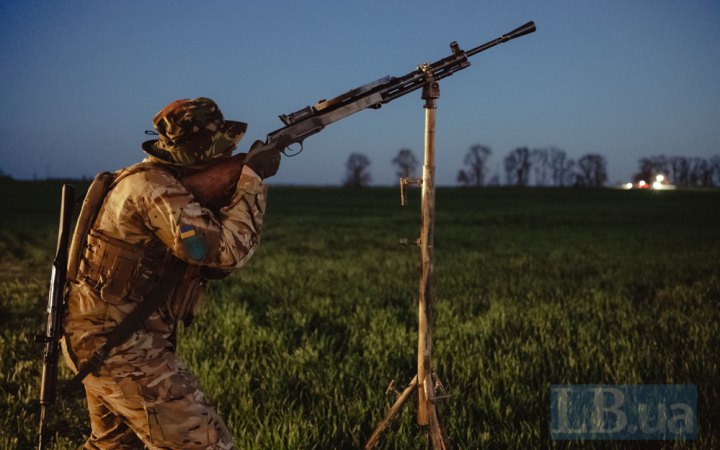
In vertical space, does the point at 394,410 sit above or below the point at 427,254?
below

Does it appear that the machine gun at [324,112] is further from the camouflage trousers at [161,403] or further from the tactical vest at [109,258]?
the camouflage trousers at [161,403]

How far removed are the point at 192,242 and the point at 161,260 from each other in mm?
474

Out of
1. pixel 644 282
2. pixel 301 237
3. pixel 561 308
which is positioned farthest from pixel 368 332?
pixel 301 237

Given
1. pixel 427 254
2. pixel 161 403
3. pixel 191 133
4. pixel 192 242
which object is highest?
pixel 191 133

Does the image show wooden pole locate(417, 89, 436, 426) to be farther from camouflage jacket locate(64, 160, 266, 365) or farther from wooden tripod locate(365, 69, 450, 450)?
camouflage jacket locate(64, 160, 266, 365)

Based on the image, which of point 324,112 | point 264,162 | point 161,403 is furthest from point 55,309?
point 324,112

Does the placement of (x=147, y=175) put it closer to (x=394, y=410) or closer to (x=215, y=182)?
(x=215, y=182)

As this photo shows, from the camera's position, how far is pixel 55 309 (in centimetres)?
253

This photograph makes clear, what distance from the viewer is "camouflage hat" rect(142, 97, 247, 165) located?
96.3 inches

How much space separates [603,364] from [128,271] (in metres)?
5.03

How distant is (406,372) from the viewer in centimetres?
525

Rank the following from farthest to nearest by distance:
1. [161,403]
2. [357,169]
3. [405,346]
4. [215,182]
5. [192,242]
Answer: [357,169] → [405,346] → [215,182] → [161,403] → [192,242]

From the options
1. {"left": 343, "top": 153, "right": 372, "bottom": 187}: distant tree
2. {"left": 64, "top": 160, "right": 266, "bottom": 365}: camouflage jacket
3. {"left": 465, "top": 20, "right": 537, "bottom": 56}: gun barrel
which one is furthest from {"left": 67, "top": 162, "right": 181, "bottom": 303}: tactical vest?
{"left": 343, "top": 153, "right": 372, "bottom": 187}: distant tree

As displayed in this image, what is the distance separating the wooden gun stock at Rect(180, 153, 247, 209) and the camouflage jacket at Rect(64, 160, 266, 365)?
7 centimetres
